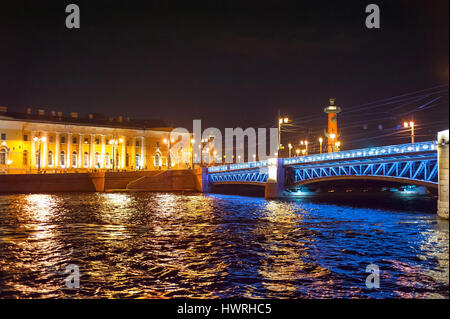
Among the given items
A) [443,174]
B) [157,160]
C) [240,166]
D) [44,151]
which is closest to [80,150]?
[44,151]

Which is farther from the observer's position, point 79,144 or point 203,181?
point 79,144

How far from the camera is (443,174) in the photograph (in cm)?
2481

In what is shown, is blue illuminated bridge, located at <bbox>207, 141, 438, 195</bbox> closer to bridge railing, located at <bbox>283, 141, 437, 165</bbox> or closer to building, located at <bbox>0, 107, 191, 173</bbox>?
bridge railing, located at <bbox>283, 141, 437, 165</bbox>

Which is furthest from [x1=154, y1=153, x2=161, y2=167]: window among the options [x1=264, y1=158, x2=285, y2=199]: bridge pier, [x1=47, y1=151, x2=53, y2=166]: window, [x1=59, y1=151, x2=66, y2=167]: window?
[x1=264, y1=158, x2=285, y2=199]: bridge pier

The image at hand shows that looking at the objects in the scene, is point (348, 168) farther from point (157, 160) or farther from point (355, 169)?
point (157, 160)

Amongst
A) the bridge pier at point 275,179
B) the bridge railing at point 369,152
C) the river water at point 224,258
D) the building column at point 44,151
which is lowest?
the river water at point 224,258

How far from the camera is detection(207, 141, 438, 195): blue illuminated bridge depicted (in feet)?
102

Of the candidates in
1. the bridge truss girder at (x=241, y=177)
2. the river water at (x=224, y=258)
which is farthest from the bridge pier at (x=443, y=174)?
the bridge truss girder at (x=241, y=177)

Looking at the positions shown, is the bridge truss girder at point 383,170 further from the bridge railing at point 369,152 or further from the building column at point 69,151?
the building column at point 69,151

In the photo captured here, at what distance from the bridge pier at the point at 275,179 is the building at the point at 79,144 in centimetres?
3948

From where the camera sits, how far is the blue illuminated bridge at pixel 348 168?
3119 cm

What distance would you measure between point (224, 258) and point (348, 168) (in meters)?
31.8

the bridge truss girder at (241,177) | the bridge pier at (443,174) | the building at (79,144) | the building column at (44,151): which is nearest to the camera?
the bridge pier at (443,174)

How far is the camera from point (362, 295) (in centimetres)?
973
